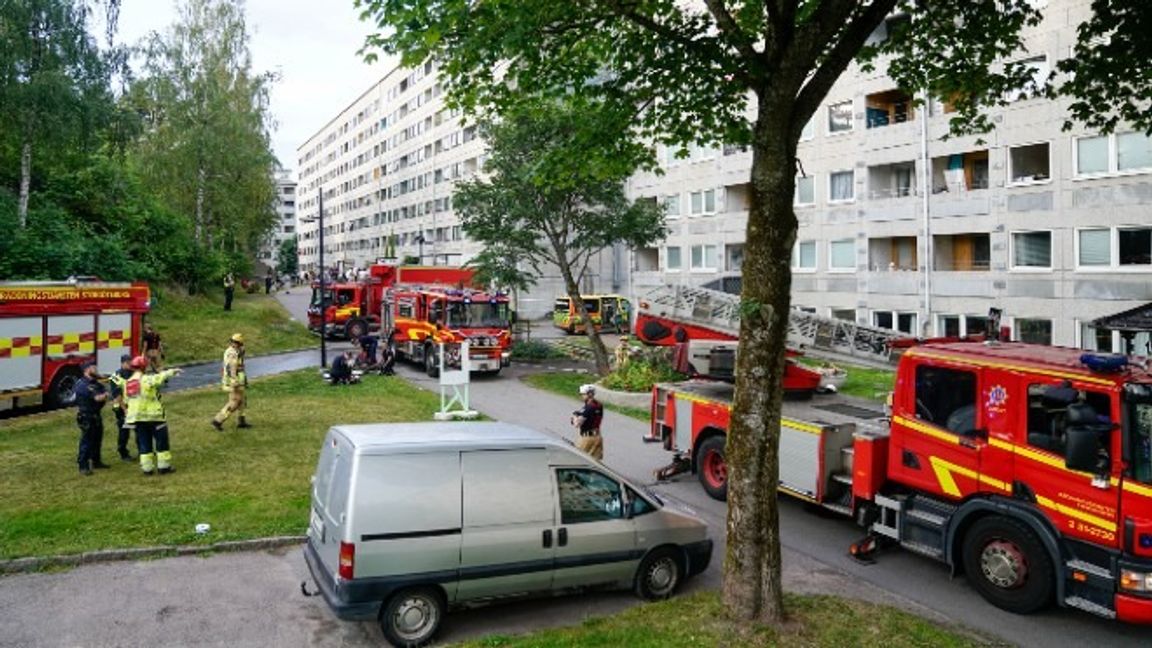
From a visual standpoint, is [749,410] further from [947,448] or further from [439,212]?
[439,212]

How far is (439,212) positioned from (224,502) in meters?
60.0

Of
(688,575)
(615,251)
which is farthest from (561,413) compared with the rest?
(615,251)

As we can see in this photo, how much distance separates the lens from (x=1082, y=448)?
6.54 meters

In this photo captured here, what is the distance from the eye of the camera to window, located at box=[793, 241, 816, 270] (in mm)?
33656

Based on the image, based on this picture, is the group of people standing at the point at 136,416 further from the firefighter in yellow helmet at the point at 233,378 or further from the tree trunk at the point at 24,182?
the tree trunk at the point at 24,182

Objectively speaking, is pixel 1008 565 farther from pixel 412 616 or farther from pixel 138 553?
pixel 138 553

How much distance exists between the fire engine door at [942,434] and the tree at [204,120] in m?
38.3

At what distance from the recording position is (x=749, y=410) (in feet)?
22.1

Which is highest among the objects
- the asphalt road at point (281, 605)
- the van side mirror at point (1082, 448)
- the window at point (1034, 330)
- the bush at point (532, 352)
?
the window at point (1034, 330)

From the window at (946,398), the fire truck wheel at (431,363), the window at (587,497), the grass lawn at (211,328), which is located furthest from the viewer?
the grass lawn at (211,328)

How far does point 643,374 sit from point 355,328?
61.0ft

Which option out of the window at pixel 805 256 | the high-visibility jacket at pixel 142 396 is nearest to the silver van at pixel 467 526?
the high-visibility jacket at pixel 142 396

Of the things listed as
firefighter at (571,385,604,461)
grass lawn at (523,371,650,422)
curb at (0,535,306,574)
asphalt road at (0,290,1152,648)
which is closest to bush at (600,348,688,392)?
grass lawn at (523,371,650,422)

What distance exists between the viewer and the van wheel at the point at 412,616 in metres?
6.83
